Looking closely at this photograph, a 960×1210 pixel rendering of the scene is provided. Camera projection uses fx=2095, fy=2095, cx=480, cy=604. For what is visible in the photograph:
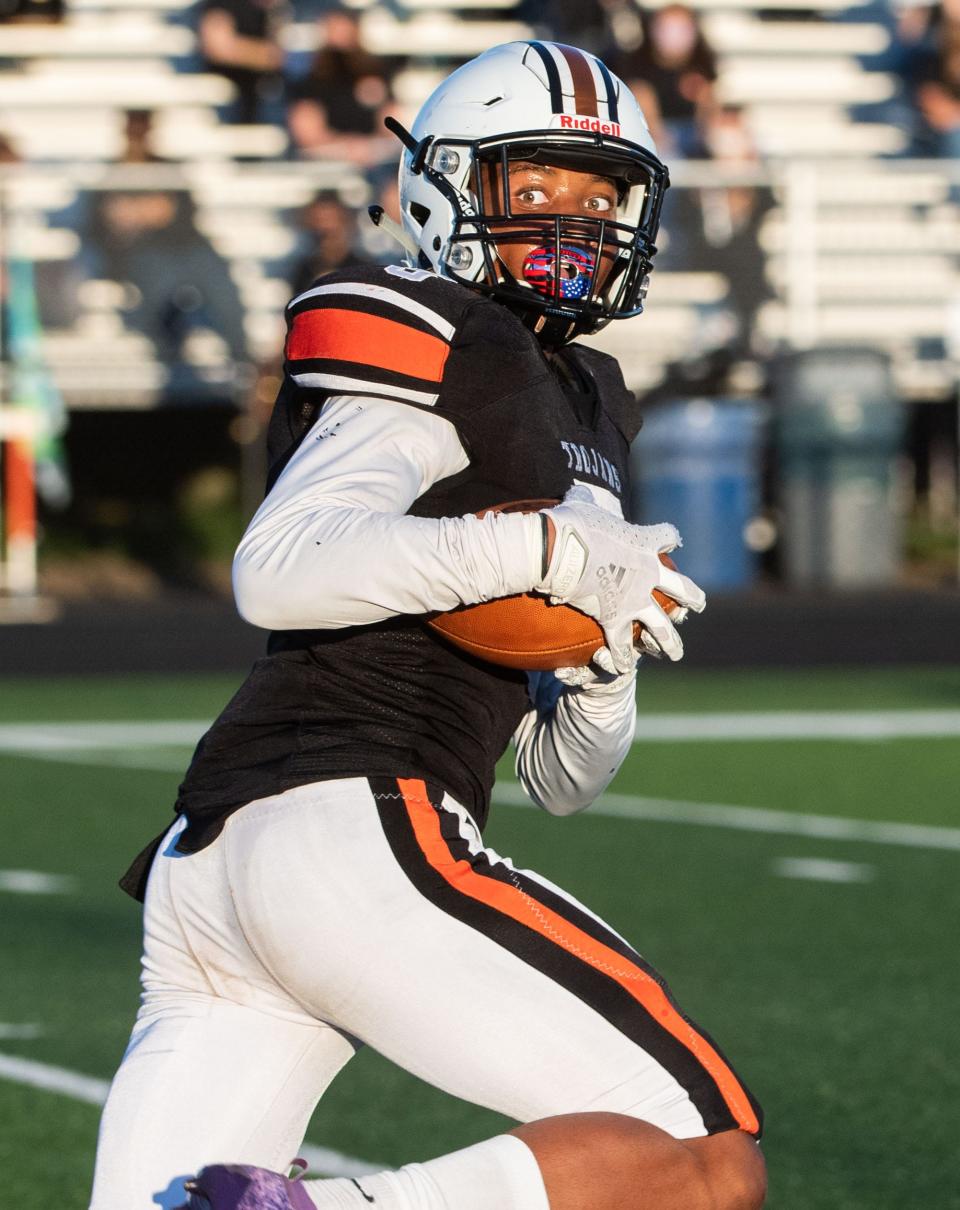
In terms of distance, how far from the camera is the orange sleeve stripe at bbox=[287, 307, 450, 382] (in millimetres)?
2473

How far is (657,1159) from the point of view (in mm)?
2293

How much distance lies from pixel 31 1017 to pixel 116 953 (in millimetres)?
636

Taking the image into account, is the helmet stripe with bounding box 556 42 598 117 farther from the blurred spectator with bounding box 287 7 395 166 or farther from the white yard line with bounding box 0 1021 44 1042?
the blurred spectator with bounding box 287 7 395 166

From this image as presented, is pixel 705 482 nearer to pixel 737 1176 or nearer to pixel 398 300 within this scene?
pixel 398 300

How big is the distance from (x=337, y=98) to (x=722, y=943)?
9055mm

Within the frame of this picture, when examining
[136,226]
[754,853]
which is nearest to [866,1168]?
[754,853]

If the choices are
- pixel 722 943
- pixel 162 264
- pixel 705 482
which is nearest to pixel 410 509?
pixel 722 943

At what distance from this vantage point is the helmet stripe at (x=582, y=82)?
280 centimetres

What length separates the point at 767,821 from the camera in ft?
24.1

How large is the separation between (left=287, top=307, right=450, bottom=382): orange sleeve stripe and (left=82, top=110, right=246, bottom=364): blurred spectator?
10.2 meters

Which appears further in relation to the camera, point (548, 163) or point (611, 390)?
point (611, 390)

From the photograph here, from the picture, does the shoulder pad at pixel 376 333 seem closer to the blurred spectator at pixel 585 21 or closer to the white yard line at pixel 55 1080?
the white yard line at pixel 55 1080

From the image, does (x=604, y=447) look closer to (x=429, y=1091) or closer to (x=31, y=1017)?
(x=429, y=1091)

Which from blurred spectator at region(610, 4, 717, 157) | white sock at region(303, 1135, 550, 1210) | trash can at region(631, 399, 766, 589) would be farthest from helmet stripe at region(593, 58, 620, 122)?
blurred spectator at region(610, 4, 717, 157)
